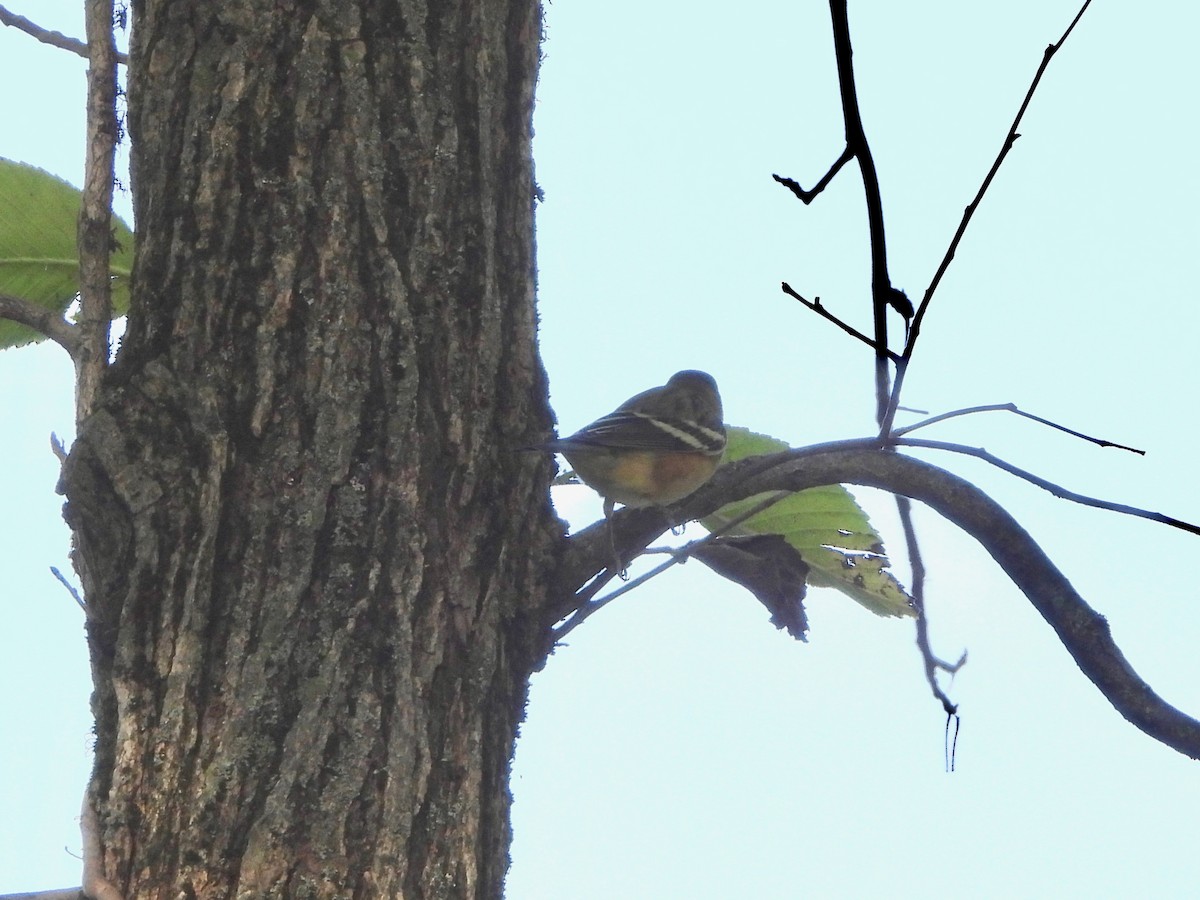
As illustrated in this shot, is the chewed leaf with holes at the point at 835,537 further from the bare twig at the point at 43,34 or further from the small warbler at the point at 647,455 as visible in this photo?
the bare twig at the point at 43,34

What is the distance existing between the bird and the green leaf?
4.90ft

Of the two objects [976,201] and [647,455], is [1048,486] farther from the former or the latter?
[647,455]

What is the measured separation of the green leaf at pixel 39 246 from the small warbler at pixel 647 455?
1493 mm

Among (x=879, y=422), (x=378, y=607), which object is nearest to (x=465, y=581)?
(x=378, y=607)

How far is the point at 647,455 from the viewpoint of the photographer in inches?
177

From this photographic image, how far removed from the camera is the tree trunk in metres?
2.24

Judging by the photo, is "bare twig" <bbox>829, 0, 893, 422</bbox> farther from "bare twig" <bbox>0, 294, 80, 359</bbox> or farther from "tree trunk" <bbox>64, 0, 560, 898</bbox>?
"bare twig" <bbox>0, 294, 80, 359</bbox>

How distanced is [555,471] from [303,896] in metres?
1.02

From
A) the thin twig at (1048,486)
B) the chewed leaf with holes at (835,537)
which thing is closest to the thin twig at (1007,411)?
the thin twig at (1048,486)

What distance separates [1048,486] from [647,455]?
2.63m

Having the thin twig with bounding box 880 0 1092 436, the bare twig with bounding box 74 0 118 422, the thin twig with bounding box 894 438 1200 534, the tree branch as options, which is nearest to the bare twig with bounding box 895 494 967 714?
the tree branch

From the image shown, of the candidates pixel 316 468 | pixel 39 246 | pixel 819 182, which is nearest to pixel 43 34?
pixel 39 246

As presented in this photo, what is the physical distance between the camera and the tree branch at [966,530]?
2.35 meters

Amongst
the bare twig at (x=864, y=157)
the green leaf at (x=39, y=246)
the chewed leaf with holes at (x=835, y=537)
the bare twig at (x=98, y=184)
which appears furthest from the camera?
the chewed leaf with holes at (x=835, y=537)
